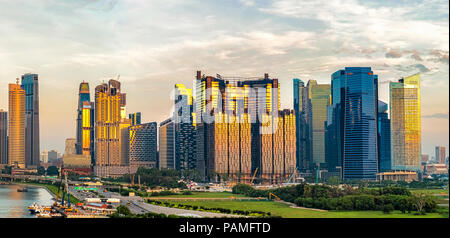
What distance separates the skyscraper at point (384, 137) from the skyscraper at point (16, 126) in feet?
161

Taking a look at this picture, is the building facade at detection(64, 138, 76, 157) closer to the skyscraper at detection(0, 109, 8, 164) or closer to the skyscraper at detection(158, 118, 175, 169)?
the skyscraper at detection(0, 109, 8, 164)

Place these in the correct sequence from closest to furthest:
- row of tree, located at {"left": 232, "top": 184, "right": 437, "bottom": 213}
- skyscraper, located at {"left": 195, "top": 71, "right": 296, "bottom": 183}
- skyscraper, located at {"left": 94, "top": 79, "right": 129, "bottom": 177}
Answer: row of tree, located at {"left": 232, "top": 184, "right": 437, "bottom": 213}, skyscraper, located at {"left": 195, "top": 71, "right": 296, "bottom": 183}, skyscraper, located at {"left": 94, "top": 79, "right": 129, "bottom": 177}

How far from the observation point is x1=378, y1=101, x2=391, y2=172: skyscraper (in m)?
66.1

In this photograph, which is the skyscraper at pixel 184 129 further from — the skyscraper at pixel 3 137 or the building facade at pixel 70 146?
the building facade at pixel 70 146

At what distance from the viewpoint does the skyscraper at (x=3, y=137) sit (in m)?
86.8

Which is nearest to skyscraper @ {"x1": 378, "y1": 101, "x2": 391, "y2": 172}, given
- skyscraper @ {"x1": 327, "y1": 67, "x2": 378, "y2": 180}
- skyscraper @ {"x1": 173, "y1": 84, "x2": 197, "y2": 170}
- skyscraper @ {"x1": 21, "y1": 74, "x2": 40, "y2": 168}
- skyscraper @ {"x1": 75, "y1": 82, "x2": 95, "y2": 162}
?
skyscraper @ {"x1": 327, "y1": 67, "x2": 378, "y2": 180}

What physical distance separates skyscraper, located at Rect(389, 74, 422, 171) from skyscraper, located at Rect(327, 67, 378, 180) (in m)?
4.15

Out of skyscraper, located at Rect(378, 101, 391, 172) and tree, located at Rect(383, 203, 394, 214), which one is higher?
skyscraper, located at Rect(378, 101, 391, 172)

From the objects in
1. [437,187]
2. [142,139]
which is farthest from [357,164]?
[142,139]

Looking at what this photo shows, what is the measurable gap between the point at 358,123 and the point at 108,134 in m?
33.3

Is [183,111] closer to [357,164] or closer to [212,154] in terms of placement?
[212,154]

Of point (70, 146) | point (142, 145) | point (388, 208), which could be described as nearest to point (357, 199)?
point (388, 208)

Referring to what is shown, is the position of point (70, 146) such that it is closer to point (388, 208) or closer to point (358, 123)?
point (358, 123)

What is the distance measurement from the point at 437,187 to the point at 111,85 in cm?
4605
